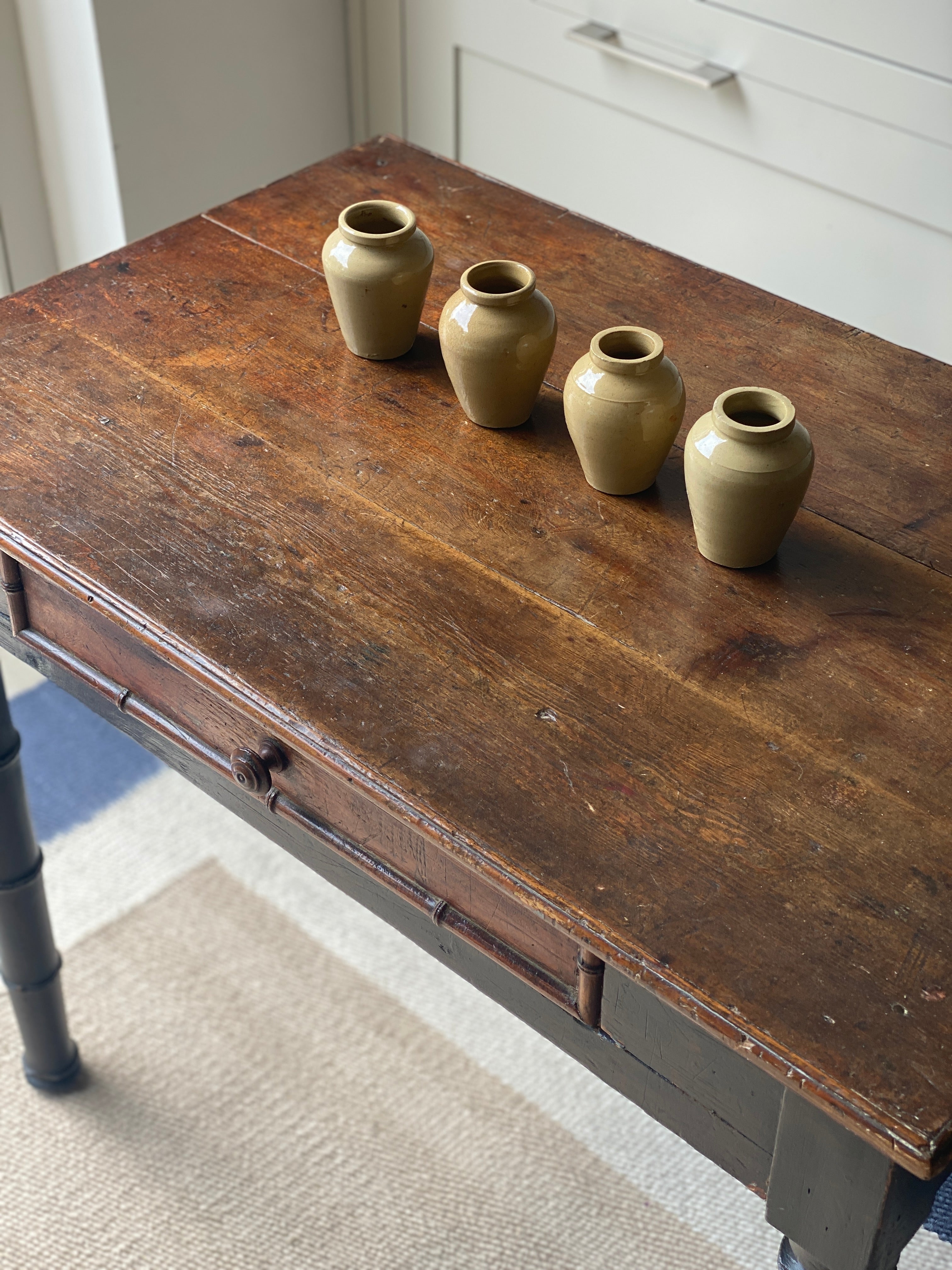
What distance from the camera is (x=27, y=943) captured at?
145 cm

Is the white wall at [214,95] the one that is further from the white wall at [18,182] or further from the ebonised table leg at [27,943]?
the ebonised table leg at [27,943]

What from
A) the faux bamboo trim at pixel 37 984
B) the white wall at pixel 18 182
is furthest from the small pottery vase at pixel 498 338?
the white wall at pixel 18 182

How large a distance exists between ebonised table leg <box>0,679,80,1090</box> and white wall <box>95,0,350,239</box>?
111cm

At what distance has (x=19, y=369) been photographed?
121 centimetres

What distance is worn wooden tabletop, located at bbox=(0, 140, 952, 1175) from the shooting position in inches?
30.8

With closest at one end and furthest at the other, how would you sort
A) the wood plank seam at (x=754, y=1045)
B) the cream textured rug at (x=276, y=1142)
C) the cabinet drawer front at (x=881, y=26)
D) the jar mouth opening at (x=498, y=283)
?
the wood plank seam at (x=754, y=1045) < the jar mouth opening at (x=498, y=283) < the cream textured rug at (x=276, y=1142) < the cabinet drawer front at (x=881, y=26)

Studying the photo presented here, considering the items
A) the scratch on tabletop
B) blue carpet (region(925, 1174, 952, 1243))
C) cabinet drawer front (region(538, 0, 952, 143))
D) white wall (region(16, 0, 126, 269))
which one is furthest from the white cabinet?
blue carpet (region(925, 1174, 952, 1243))

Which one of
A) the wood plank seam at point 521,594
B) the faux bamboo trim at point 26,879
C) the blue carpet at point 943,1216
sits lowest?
the faux bamboo trim at point 26,879

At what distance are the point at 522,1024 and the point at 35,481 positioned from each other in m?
0.95

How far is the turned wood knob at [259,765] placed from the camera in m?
0.97

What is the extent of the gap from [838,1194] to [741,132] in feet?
5.12

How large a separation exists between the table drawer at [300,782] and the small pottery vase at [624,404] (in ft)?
1.11

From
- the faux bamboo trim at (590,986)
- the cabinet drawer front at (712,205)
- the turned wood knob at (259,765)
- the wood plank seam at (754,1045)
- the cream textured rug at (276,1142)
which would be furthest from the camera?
the cabinet drawer front at (712,205)

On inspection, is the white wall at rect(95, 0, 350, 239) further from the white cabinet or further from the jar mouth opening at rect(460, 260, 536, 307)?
the jar mouth opening at rect(460, 260, 536, 307)
